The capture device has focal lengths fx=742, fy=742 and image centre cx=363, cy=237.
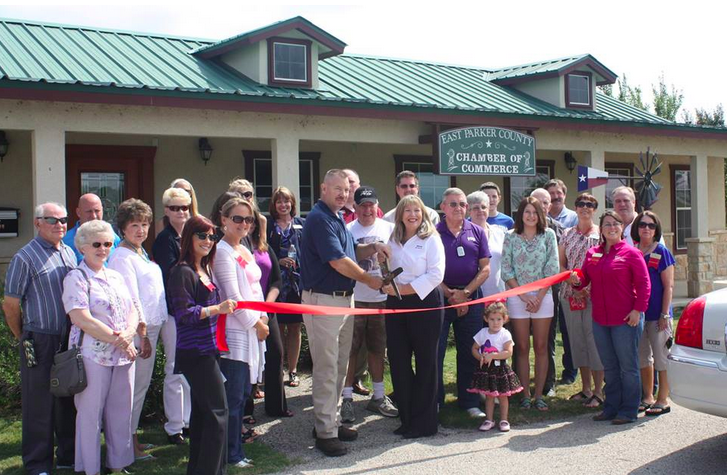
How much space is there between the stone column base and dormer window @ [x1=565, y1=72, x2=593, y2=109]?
353 cm

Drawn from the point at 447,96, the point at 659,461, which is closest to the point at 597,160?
the point at 447,96

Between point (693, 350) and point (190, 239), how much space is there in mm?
3431

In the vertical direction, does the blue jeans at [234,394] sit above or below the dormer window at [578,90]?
below

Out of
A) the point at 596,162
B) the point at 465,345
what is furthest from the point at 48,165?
the point at 596,162

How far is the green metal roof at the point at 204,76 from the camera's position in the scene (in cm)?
973

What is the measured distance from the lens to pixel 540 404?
663cm

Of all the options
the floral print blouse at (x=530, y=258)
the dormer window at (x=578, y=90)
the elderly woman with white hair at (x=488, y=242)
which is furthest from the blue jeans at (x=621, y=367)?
the dormer window at (x=578, y=90)

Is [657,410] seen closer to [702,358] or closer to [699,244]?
[702,358]

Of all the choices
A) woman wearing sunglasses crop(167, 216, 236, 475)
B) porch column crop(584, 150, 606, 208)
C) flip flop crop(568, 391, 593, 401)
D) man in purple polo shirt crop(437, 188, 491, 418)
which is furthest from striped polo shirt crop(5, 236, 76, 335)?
porch column crop(584, 150, 606, 208)

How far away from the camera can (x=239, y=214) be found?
16.4 ft

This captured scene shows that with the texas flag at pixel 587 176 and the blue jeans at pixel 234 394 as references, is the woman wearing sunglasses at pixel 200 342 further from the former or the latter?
the texas flag at pixel 587 176

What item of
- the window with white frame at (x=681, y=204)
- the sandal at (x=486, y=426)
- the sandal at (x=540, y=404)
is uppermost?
the window with white frame at (x=681, y=204)

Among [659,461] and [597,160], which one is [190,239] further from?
[597,160]

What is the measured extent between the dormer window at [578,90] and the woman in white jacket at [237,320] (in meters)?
11.3
